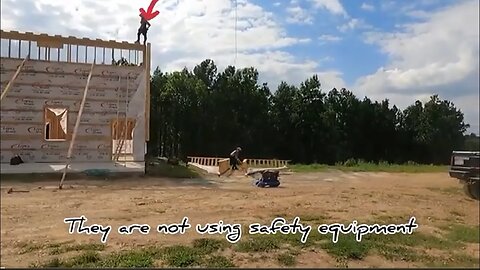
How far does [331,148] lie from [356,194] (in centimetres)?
715

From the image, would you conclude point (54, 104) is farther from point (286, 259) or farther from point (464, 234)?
point (464, 234)

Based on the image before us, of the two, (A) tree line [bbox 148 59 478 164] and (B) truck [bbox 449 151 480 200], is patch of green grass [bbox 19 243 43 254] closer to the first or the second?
(B) truck [bbox 449 151 480 200]

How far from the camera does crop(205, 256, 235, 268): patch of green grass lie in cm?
283

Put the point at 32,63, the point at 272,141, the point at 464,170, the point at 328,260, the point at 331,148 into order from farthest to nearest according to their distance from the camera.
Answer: the point at 272,141
the point at 331,148
the point at 32,63
the point at 328,260
the point at 464,170

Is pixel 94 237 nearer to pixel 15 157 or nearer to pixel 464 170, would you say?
pixel 15 157

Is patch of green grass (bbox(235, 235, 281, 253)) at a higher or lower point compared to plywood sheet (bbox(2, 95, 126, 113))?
lower

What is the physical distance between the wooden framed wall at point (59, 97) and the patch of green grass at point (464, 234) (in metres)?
3.45

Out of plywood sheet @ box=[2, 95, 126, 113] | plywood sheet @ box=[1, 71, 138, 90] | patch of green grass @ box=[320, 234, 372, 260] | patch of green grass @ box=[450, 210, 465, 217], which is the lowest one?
patch of green grass @ box=[320, 234, 372, 260]

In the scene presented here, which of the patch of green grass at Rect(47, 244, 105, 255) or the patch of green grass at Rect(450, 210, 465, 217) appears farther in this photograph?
the patch of green grass at Rect(47, 244, 105, 255)

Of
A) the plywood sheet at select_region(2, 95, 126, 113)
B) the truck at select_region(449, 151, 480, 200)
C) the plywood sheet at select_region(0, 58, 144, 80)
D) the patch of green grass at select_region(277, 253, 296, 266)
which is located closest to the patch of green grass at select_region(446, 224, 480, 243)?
the truck at select_region(449, 151, 480, 200)

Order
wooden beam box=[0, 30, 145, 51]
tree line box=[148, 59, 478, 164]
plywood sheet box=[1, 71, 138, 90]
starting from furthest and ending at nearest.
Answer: tree line box=[148, 59, 478, 164]
plywood sheet box=[1, 71, 138, 90]
wooden beam box=[0, 30, 145, 51]

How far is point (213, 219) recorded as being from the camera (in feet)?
12.4

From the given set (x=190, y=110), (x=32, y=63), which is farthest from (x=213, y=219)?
(x=190, y=110)

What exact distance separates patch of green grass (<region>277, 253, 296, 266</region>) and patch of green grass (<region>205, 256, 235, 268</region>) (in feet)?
0.97
